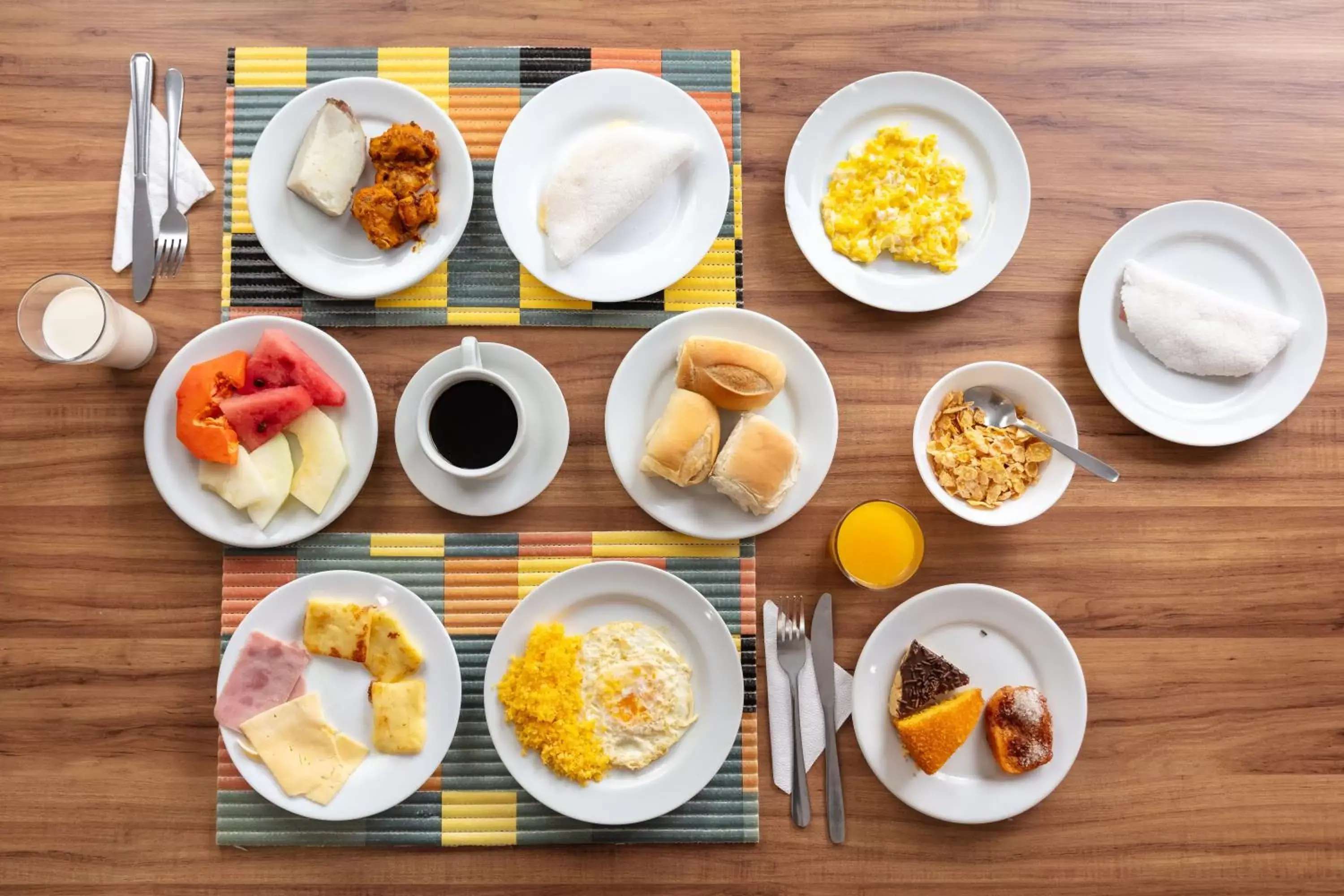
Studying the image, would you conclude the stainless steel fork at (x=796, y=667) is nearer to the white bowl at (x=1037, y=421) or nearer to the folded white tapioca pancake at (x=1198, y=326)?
the white bowl at (x=1037, y=421)

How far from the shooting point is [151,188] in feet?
5.42

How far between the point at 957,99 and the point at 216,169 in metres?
1.42

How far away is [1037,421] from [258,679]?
1.47m

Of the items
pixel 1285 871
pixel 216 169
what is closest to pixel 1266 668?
pixel 1285 871

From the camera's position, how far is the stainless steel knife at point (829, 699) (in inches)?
63.7

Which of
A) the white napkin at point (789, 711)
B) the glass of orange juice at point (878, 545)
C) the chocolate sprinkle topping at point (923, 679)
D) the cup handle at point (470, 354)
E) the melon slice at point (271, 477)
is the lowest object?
the white napkin at point (789, 711)

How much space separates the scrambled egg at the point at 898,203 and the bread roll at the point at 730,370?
30cm

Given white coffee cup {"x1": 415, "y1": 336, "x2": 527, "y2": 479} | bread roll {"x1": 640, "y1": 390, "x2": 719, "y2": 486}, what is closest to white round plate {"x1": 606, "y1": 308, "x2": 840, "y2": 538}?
bread roll {"x1": 640, "y1": 390, "x2": 719, "y2": 486}

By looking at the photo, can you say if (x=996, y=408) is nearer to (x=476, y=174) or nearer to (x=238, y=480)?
(x=476, y=174)

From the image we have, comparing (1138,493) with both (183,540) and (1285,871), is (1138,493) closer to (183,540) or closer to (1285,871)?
(1285,871)

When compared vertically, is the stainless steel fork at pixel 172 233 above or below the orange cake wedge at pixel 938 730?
above

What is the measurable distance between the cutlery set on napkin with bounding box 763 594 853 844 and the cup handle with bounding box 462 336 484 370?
2.30ft

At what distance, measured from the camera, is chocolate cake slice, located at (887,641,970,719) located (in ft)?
5.20

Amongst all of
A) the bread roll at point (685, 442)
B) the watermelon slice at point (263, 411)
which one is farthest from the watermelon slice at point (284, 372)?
the bread roll at point (685, 442)
